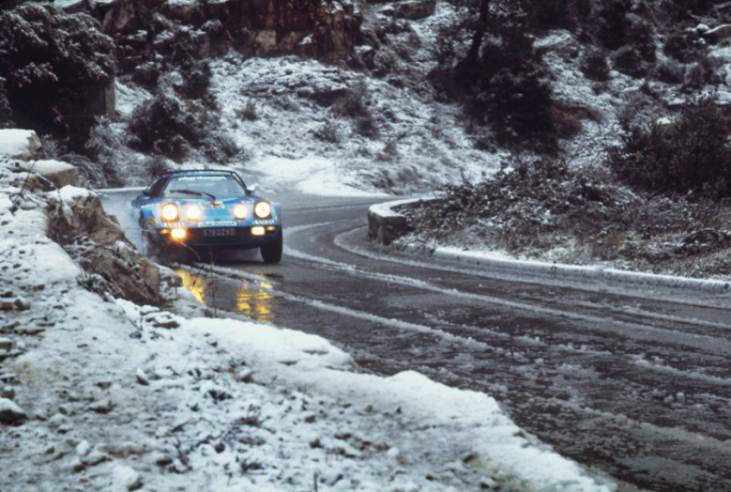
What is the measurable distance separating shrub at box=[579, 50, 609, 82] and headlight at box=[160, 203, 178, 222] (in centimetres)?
4492

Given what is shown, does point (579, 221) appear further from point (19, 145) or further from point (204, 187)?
point (19, 145)

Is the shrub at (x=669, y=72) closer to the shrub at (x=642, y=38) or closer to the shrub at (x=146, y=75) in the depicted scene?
the shrub at (x=642, y=38)

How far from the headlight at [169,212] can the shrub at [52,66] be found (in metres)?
16.8

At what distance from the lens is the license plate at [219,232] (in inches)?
385

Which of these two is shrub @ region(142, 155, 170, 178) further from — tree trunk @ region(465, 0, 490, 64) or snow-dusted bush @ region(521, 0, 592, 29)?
snow-dusted bush @ region(521, 0, 592, 29)

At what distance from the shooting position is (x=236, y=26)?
4403cm

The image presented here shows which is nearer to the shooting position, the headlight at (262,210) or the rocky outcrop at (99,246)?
the rocky outcrop at (99,246)

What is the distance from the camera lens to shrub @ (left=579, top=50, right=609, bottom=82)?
4947 cm

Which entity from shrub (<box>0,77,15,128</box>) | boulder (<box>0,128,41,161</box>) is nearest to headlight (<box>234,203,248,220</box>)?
boulder (<box>0,128,41,161</box>)

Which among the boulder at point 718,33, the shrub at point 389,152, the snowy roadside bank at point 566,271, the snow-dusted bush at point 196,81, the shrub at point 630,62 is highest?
the boulder at point 718,33

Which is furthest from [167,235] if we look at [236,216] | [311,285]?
[311,285]

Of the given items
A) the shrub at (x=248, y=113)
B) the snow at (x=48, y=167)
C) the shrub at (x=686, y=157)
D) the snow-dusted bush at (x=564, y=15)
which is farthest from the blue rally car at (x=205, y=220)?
the snow-dusted bush at (x=564, y=15)

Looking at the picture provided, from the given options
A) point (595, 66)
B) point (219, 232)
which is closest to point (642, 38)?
point (595, 66)

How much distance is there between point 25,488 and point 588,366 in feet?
11.9
